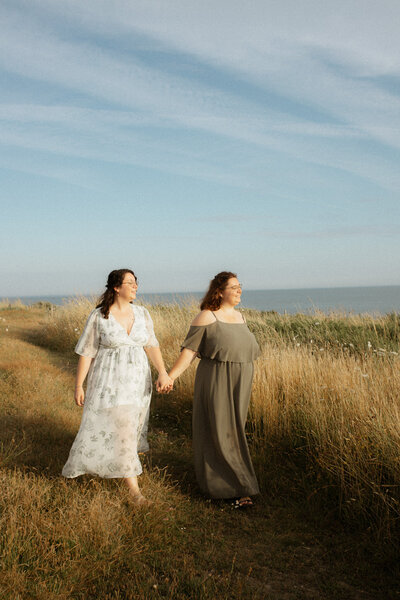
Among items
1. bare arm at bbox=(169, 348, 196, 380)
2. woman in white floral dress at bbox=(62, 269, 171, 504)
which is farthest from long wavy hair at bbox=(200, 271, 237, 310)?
woman in white floral dress at bbox=(62, 269, 171, 504)

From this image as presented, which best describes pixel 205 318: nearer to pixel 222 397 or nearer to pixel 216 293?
pixel 216 293

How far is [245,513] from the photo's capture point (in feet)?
14.6

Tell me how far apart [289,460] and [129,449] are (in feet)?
6.23

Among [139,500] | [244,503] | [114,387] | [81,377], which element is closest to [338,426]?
[244,503]

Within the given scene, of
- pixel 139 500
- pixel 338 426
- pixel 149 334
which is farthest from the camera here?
pixel 338 426

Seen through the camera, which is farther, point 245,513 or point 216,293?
point 216,293

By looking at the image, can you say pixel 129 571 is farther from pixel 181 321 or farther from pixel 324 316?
pixel 324 316

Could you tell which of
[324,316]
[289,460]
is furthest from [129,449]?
[324,316]

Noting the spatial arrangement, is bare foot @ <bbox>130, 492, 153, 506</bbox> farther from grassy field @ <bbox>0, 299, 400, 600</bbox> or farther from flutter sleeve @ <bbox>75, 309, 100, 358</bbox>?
flutter sleeve @ <bbox>75, 309, 100, 358</bbox>

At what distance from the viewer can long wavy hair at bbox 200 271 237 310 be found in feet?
15.5

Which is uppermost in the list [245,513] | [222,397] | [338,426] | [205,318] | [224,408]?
[205,318]

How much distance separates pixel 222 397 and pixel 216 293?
0.97m

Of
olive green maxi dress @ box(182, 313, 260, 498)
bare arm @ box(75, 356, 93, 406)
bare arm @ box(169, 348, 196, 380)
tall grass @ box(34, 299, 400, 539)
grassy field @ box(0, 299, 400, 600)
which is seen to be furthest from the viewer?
bare arm @ box(169, 348, 196, 380)

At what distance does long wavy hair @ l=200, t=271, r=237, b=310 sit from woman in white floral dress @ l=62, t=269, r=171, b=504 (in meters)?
0.62
